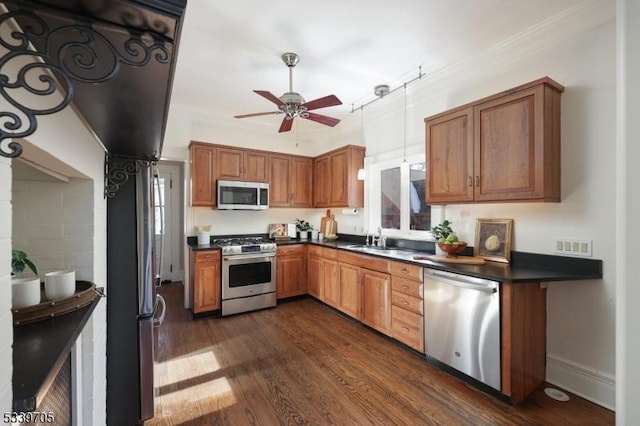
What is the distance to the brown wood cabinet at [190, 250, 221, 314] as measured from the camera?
141 inches

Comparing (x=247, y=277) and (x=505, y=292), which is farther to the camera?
(x=247, y=277)

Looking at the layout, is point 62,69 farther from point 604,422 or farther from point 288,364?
point 604,422

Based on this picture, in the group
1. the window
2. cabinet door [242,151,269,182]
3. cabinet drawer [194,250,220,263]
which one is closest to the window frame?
the window

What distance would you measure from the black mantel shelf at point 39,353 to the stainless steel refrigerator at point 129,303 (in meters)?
0.73

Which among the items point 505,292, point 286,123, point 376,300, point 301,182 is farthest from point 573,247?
point 301,182

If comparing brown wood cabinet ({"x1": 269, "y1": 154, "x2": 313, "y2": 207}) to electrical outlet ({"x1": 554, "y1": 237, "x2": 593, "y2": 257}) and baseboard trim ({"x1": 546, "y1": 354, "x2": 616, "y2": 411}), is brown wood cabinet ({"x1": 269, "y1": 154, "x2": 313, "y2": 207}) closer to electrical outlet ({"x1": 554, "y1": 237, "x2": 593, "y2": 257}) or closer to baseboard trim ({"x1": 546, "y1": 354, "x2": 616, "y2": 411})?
electrical outlet ({"x1": 554, "y1": 237, "x2": 593, "y2": 257})

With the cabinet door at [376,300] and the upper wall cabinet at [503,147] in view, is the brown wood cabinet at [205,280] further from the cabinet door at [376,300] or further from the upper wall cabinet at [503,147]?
the upper wall cabinet at [503,147]

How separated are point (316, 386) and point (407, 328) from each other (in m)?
1.02

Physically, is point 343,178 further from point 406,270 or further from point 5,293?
point 5,293

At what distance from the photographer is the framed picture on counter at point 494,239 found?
2506 mm

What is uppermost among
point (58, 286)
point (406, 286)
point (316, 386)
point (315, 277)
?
point (58, 286)

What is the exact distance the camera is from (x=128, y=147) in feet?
5.42

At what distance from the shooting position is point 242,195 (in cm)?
418

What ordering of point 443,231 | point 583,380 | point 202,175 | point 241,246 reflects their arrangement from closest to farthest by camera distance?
point 583,380 → point 443,231 → point 241,246 → point 202,175
